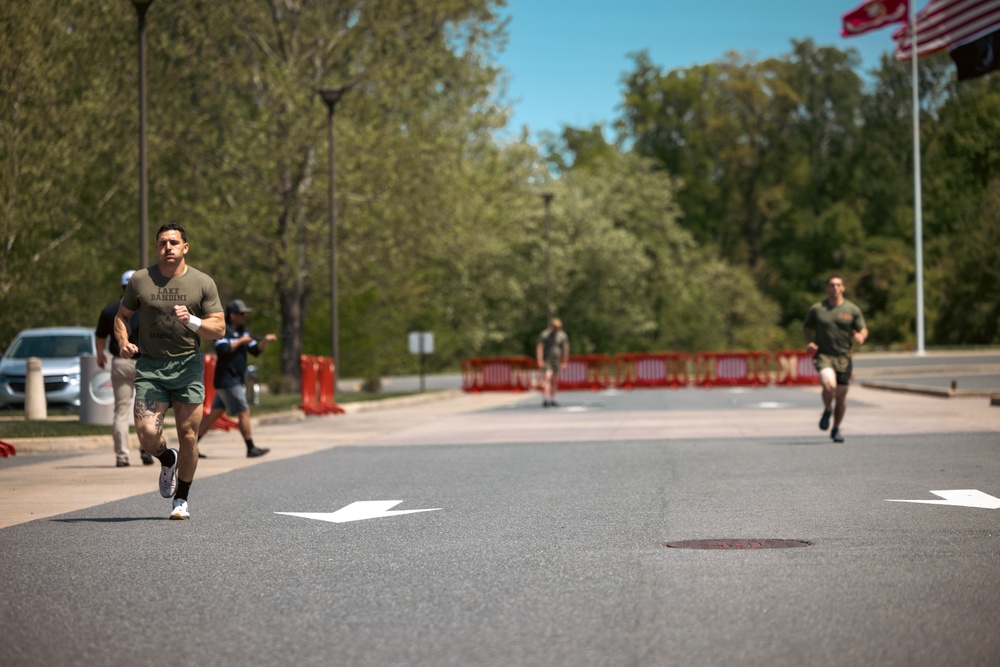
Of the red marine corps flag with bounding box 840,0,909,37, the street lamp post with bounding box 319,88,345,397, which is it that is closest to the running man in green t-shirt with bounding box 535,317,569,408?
the street lamp post with bounding box 319,88,345,397

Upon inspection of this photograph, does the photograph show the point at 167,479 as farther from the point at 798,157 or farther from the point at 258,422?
the point at 798,157

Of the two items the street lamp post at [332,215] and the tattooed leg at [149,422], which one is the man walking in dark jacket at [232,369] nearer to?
the tattooed leg at [149,422]

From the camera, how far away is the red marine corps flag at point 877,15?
51350 mm

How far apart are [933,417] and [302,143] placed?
19.0 metres

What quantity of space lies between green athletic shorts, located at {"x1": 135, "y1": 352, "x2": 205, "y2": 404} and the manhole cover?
12.6 feet

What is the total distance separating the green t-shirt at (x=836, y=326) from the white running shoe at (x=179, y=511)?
977 centimetres

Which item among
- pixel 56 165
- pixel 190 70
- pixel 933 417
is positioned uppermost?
pixel 190 70

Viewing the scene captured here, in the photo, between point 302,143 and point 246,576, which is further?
point 302,143

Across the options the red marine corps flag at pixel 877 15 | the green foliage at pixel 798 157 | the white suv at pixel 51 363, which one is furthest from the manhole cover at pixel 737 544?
the green foliage at pixel 798 157

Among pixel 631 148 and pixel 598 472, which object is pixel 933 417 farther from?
pixel 631 148

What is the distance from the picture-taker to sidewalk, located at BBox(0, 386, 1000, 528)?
48.0 feet

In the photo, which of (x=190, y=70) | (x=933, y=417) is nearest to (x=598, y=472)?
(x=933, y=417)

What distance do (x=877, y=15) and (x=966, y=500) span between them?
42.6 metres

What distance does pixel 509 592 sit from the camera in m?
7.80
